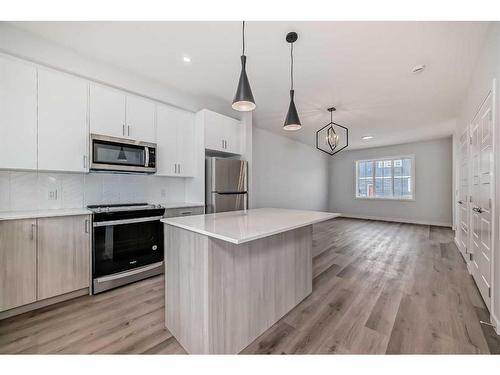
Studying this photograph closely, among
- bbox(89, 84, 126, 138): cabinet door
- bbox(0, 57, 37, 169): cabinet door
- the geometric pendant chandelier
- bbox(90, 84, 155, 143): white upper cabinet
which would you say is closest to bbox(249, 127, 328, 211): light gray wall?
the geometric pendant chandelier

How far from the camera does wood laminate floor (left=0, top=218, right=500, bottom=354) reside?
4.85 feet

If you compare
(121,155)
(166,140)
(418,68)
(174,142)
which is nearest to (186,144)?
(174,142)

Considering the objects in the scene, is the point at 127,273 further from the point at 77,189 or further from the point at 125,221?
the point at 77,189

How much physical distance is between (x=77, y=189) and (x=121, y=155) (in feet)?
2.25

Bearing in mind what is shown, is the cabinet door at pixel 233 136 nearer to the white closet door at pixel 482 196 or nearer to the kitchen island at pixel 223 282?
the kitchen island at pixel 223 282

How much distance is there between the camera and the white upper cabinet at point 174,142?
2.98m

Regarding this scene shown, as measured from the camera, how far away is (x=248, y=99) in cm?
162

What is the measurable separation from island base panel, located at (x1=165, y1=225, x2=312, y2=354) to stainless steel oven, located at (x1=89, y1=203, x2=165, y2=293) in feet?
3.49

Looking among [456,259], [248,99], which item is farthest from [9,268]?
[456,259]

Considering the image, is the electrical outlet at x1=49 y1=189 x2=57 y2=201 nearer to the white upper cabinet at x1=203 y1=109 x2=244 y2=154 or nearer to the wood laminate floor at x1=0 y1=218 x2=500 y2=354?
the wood laminate floor at x1=0 y1=218 x2=500 y2=354

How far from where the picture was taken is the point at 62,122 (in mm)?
2215

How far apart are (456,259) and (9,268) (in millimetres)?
5656

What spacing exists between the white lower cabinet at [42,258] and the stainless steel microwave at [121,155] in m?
0.66
